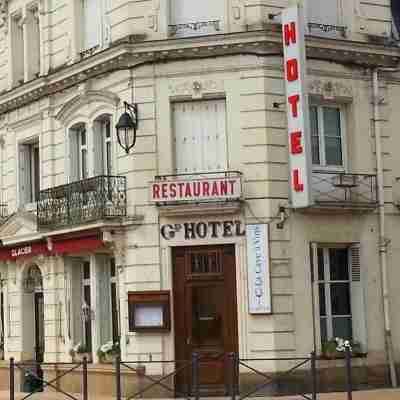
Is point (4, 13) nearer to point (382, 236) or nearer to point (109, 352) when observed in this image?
point (109, 352)

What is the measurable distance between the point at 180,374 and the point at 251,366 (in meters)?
1.52

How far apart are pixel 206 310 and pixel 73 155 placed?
218 inches

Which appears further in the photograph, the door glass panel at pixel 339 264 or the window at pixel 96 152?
the window at pixel 96 152

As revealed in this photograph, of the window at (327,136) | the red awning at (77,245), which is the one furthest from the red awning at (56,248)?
the window at (327,136)

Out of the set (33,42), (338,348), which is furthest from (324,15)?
(33,42)

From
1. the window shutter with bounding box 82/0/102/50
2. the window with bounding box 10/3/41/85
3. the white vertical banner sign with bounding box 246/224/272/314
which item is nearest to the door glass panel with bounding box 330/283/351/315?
the white vertical banner sign with bounding box 246/224/272/314

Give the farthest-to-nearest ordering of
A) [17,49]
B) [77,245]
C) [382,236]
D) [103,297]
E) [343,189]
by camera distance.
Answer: [17,49] < [103,297] < [77,245] < [382,236] < [343,189]

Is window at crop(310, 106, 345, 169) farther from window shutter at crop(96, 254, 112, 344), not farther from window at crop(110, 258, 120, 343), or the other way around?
window shutter at crop(96, 254, 112, 344)

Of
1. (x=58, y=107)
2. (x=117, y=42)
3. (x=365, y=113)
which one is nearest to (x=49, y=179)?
(x=58, y=107)

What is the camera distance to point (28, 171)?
89.0 ft

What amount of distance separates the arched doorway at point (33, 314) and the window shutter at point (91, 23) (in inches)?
242

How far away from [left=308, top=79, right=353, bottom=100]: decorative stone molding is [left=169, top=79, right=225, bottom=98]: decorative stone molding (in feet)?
6.53

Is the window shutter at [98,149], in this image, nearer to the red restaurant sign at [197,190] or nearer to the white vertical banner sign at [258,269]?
the red restaurant sign at [197,190]

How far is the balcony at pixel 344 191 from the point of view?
71.9ft
